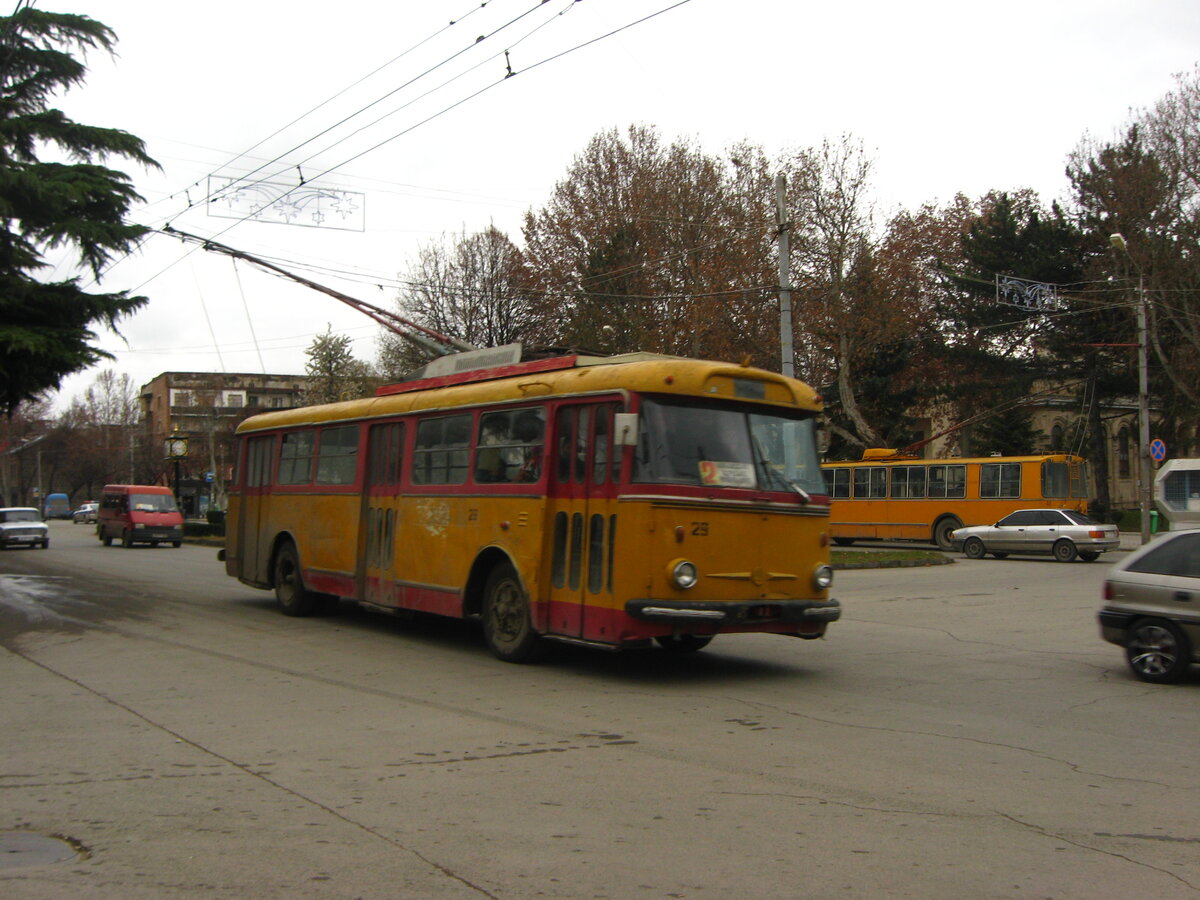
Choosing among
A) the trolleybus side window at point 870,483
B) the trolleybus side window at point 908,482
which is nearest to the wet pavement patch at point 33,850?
the trolleybus side window at point 908,482

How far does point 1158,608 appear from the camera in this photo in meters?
10.2

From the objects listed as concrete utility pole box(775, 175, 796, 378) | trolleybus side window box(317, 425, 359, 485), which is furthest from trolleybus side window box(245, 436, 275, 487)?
concrete utility pole box(775, 175, 796, 378)

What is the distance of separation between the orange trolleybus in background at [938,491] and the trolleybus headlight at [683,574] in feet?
85.4

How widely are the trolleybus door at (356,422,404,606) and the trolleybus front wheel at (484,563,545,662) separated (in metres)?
2.07

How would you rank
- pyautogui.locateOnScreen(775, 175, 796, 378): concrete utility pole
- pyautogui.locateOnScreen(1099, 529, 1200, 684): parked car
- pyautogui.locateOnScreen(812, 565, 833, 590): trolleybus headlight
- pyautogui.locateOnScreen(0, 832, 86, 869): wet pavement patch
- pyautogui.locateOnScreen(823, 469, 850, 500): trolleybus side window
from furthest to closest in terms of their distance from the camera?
pyautogui.locateOnScreen(823, 469, 850, 500): trolleybus side window
pyautogui.locateOnScreen(775, 175, 796, 378): concrete utility pole
pyautogui.locateOnScreen(812, 565, 833, 590): trolleybus headlight
pyautogui.locateOnScreen(1099, 529, 1200, 684): parked car
pyautogui.locateOnScreen(0, 832, 86, 869): wet pavement patch

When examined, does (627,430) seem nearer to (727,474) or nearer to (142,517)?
(727,474)

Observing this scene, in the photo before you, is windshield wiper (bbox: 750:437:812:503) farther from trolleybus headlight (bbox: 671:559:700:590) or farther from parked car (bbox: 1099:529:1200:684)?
parked car (bbox: 1099:529:1200:684)

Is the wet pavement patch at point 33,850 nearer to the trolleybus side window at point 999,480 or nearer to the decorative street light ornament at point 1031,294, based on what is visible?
the decorative street light ornament at point 1031,294

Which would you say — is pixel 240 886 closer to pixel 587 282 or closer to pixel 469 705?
pixel 469 705

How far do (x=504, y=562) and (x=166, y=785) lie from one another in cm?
503

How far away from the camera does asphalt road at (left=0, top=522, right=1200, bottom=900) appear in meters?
4.86

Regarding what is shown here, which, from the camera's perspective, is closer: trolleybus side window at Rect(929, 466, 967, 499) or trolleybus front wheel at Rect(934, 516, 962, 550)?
trolleybus side window at Rect(929, 466, 967, 499)

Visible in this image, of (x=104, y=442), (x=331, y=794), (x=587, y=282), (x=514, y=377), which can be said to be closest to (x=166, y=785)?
(x=331, y=794)

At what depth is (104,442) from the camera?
100m
